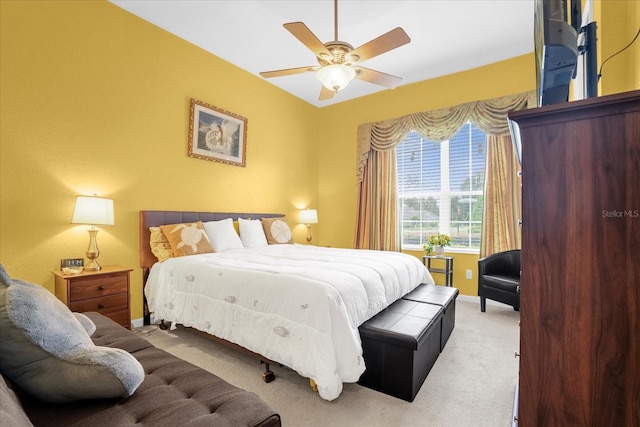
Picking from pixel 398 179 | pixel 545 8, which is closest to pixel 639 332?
pixel 545 8

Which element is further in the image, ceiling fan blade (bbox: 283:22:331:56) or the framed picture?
the framed picture

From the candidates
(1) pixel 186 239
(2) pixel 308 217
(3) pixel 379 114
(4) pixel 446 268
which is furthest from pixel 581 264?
(3) pixel 379 114

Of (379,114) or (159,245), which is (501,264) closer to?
(379,114)

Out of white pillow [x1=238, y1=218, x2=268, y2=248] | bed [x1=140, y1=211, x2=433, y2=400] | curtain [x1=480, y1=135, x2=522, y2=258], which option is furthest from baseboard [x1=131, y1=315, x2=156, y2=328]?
curtain [x1=480, y1=135, x2=522, y2=258]

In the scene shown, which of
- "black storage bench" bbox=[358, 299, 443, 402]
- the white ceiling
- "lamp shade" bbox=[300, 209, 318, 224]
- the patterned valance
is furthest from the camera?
"lamp shade" bbox=[300, 209, 318, 224]

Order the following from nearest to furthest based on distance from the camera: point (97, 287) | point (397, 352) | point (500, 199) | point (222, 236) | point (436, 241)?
point (397, 352) → point (97, 287) → point (222, 236) → point (500, 199) → point (436, 241)

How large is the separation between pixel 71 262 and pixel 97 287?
16.0 inches

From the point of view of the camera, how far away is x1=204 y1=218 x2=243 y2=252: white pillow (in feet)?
10.9

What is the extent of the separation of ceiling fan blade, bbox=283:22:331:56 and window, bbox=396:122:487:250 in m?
2.67

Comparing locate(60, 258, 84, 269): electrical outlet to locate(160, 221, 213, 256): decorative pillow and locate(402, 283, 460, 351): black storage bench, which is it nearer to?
locate(160, 221, 213, 256): decorative pillow

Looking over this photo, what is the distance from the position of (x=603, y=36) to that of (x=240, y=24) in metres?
3.11

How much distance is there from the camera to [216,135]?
381 centimetres

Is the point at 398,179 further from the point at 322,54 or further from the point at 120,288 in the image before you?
the point at 120,288

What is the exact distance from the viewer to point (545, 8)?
85 centimetres
